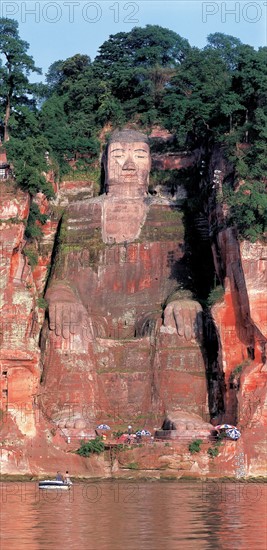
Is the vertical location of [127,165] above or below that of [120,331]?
above

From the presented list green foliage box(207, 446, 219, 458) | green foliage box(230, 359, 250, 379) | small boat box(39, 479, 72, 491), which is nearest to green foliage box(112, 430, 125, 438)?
green foliage box(207, 446, 219, 458)

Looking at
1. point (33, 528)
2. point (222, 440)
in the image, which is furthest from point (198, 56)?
point (33, 528)

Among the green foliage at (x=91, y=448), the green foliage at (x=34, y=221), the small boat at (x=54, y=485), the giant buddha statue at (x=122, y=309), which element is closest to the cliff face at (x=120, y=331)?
the giant buddha statue at (x=122, y=309)

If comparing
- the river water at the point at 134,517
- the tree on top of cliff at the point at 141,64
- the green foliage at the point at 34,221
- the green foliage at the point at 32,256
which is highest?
the tree on top of cliff at the point at 141,64

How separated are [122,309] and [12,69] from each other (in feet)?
44.6

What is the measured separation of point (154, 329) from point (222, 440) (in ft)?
23.9

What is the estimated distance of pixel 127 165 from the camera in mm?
66312

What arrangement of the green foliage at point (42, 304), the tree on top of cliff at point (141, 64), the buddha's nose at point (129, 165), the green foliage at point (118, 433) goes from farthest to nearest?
the tree on top of cliff at point (141, 64), the buddha's nose at point (129, 165), the green foliage at point (42, 304), the green foliage at point (118, 433)

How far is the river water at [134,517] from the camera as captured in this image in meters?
33.9

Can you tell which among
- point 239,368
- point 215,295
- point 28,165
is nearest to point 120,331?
point 215,295

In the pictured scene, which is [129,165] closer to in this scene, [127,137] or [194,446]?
[127,137]

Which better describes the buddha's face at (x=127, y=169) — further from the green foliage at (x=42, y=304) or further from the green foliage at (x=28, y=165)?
the green foliage at (x=42, y=304)

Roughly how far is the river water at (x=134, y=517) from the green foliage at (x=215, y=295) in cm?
876

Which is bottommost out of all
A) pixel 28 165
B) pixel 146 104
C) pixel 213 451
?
pixel 213 451
